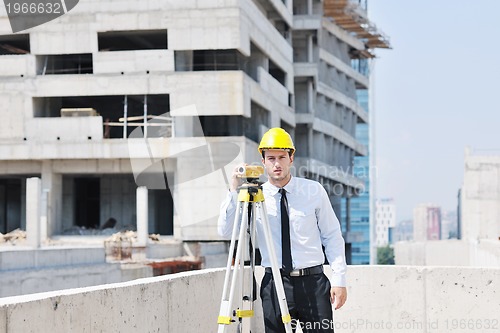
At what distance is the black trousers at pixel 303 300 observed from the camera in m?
6.19

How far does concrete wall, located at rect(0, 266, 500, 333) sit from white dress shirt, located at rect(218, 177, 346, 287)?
1595 millimetres

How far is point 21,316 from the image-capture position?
566 centimetres

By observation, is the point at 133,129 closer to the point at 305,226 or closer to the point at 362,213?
the point at 305,226

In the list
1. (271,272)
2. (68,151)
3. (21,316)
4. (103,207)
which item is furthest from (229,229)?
(103,207)

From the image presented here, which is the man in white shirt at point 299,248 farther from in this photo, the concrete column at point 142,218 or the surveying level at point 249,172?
the concrete column at point 142,218

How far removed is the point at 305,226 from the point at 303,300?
520 millimetres

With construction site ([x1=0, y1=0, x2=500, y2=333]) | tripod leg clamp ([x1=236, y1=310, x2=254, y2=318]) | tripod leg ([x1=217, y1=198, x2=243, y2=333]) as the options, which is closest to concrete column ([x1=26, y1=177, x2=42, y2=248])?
construction site ([x1=0, y1=0, x2=500, y2=333])

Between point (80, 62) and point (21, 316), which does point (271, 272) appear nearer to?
point (21, 316)

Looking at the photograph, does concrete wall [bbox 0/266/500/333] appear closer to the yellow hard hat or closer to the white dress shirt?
the white dress shirt

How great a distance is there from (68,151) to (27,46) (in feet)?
33.9

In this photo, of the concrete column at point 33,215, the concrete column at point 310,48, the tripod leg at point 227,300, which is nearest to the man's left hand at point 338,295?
the tripod leg at point 227,300

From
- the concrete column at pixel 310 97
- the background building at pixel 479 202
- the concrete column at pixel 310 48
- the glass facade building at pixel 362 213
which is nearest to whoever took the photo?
the concrete column at pixel 310 97

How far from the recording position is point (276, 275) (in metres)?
5.77

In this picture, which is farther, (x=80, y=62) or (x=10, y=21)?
(x=80, y=62)
